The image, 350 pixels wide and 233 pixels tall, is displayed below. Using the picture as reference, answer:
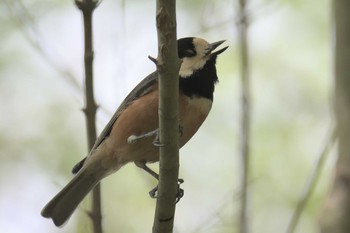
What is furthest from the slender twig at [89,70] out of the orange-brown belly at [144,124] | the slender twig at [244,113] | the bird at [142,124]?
the orange-brown belly at [144,124]

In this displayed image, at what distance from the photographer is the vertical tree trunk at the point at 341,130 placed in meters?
2.79

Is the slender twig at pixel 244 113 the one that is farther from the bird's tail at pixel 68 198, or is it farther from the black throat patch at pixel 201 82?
the bird's tail at pixel 68 198

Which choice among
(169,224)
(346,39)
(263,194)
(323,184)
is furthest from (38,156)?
(346,39)

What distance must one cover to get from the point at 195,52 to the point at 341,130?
158 cm

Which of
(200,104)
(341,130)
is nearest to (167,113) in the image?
(341,130)

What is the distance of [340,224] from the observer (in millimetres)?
2760

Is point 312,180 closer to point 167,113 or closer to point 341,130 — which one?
point 341,130

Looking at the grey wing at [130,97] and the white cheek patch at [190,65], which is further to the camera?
the grey wing at [130,97]

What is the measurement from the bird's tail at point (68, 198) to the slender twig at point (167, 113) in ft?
Answer: 4.37

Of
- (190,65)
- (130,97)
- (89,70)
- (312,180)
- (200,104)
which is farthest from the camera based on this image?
(130,97)

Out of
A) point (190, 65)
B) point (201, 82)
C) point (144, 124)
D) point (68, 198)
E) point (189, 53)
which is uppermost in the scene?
point (189, 53)

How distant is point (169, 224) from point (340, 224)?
927 millimetres

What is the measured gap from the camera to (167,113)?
3016 millimetres

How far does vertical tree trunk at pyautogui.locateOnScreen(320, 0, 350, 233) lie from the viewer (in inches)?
110
